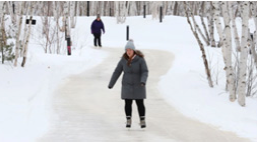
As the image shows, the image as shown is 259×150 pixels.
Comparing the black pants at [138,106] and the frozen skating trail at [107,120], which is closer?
the frozen skating trail at [107,120]

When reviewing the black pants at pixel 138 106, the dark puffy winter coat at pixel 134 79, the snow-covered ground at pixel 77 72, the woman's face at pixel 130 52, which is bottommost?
the snow-covered ground at pixel 77 72

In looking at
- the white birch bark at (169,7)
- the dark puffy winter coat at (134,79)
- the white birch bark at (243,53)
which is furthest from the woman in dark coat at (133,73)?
the white birch bark at (169,7)

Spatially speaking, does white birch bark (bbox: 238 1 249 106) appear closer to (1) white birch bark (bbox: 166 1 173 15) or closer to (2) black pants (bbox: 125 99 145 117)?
(2) black pants (bbox: 125 99 145 117)

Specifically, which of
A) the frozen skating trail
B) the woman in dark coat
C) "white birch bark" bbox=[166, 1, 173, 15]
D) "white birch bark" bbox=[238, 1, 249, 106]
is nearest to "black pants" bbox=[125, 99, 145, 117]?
the woman in dark coat

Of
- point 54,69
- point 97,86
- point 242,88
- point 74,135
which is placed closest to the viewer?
point 74,135

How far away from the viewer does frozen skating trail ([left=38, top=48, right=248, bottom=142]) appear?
9.30 metres

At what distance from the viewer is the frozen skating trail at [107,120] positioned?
30.5ft

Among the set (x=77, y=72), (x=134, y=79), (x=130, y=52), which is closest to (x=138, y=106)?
(x=134, y=79)

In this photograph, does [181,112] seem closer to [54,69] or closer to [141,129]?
[141,129]

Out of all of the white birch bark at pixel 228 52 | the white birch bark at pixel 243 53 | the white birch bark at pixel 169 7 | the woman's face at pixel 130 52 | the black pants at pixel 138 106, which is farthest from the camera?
the white birch bark at pixel 169 7

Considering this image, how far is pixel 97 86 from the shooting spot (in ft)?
51.2

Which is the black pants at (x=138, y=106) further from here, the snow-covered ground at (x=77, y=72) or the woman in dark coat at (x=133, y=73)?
the snow-covered ground at (x=77, y=72)
